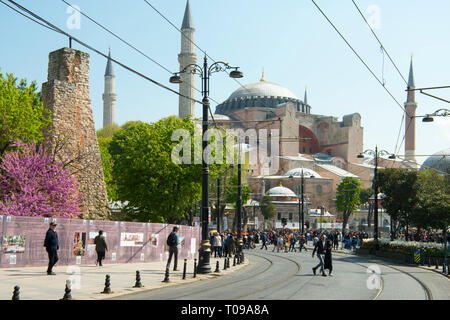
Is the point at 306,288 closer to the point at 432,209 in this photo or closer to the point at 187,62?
the point at 432,209

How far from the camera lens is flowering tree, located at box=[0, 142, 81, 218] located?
21406mm

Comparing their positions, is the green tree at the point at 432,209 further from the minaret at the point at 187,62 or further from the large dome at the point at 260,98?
the large dome at the point at 260,98

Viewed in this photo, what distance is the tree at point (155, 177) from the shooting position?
31047mm

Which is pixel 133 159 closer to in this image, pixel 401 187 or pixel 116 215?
pixel 116 215

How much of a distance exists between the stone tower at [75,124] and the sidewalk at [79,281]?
7.90m

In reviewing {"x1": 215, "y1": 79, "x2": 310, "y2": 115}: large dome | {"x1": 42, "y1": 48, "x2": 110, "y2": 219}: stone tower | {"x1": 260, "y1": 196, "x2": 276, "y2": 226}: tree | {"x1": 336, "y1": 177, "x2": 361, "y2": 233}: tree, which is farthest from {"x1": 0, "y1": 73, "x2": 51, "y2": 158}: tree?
{"x1": 215, "y1": 79, "x2": 310, "y2": 115}: large dome

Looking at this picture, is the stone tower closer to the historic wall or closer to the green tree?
the historic wall

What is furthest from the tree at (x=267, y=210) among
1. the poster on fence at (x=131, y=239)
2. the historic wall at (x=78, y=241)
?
the poster on fence at (x=131, y=239)

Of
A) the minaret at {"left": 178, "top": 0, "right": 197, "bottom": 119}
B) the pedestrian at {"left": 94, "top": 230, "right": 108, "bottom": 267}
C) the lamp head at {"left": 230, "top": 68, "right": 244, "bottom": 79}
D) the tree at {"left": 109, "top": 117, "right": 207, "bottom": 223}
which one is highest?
the minaret at {"left": 178, "top": 0, "right": 197, "bottom": 119}

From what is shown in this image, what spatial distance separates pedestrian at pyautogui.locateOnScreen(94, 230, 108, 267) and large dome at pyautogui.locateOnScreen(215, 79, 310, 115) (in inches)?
3688

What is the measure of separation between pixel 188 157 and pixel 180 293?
67.0ft

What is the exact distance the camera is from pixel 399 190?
104 ft
